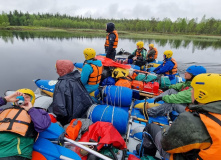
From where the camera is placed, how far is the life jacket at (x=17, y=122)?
4.62ft

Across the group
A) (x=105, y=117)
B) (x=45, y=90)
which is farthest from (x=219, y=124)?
(x=45, y=90)

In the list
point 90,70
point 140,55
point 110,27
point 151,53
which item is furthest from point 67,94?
point 151,53

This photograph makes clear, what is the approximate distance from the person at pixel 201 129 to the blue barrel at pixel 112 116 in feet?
3.50

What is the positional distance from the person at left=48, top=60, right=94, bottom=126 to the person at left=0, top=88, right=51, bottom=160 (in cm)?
71

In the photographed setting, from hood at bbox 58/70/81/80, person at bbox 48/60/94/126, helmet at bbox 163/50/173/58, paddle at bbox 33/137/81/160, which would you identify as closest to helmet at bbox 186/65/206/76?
helmet at bbox 163/50/173/58

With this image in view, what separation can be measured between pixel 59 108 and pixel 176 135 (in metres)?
1.97

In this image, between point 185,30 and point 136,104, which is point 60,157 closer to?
point 136,104

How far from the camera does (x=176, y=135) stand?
1.34 m

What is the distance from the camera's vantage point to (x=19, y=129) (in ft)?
4.68

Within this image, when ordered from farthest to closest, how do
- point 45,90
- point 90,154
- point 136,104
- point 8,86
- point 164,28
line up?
point 164,28
point 8,86
point 45,90
point 136,104
point 90,154

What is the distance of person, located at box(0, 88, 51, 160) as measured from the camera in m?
1.36

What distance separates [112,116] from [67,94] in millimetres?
982

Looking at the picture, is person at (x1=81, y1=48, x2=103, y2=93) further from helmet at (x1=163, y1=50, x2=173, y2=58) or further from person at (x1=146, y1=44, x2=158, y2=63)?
person at (x1=146, y1=44, x2=158, y2=63)

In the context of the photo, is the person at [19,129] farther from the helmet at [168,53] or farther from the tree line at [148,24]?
the tree line at [148,24]
